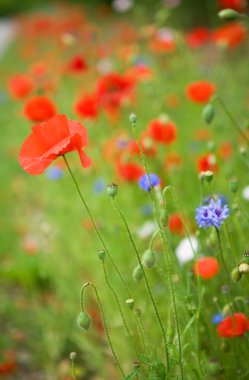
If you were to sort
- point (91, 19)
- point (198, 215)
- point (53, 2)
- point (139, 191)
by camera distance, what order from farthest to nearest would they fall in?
point (53, 2), point (91, 19), point (139, 191), point (198, 215)

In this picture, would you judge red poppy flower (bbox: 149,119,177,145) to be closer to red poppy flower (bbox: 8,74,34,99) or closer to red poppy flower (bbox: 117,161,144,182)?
red poppy flower (bbox: 117,161,144,182)

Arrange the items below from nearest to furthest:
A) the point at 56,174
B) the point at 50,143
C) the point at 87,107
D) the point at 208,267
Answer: the point at 50,143
the point at 208,267
the point at 87,107
the point at 56,174

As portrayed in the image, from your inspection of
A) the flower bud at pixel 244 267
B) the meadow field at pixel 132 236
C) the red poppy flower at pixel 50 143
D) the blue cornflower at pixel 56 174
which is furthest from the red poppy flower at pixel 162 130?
the flower bud at pixel 244 267

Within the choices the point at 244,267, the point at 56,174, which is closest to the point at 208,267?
the point at 244,267

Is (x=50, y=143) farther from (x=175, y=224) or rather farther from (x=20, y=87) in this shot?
(x=20, y=87)

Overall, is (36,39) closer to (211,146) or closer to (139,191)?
(139,191)

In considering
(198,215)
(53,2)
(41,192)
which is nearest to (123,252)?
(198,215)

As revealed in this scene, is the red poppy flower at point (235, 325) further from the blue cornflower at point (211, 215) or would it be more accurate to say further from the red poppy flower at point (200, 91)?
the red poppy flower at point (200, 91)

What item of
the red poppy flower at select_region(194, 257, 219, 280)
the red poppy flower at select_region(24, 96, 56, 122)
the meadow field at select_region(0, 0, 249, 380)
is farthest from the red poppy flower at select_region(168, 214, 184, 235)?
the red poppy flower at select_region(24, 96, 56, 122)
